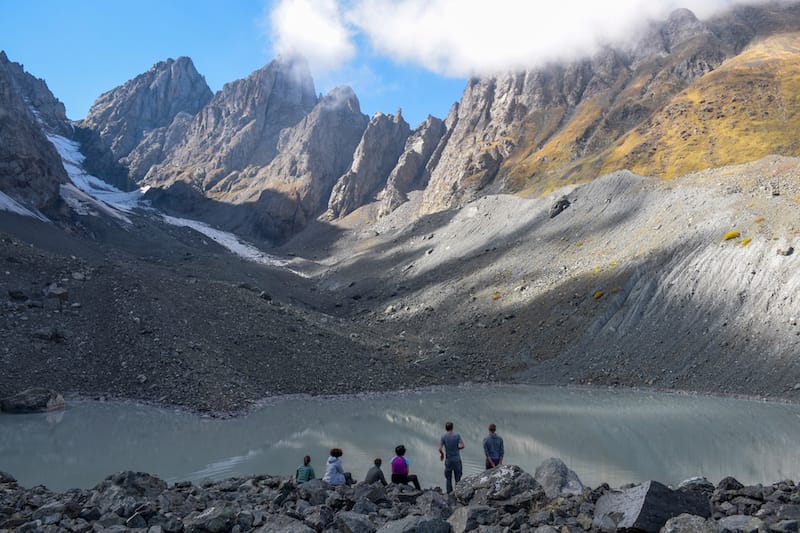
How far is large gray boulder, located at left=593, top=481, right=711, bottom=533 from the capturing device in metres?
8.95

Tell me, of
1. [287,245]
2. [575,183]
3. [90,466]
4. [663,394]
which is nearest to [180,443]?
[90,466]

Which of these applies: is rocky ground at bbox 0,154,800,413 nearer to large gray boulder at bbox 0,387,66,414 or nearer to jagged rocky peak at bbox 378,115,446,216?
large gray boulder at bbox 0,387,66,414

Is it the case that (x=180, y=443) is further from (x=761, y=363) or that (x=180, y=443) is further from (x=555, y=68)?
(x=555, y=68)

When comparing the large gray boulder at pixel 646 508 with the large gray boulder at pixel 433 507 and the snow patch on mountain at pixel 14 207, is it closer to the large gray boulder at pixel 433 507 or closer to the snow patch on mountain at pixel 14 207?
the large gray boulder at pixel 433 507

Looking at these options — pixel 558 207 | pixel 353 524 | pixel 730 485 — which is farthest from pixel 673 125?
pixel 353 524

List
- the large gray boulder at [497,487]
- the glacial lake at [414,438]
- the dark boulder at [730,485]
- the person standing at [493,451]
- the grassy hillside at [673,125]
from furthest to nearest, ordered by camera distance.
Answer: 1. the grassy hillside at [673,125]
2. the glacial lake at [414,438]
3. the person standing at [493,451]
4. the large gray boulder at [497,487]
5. the dark boulder at [730,485]

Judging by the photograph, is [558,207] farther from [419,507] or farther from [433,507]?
[433,507]

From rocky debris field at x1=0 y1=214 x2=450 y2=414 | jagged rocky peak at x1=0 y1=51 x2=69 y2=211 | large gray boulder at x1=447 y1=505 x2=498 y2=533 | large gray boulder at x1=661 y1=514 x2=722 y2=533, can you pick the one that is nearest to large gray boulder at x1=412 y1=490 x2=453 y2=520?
large gray boulder at x1=447 y1=505 x2=498 y2=533

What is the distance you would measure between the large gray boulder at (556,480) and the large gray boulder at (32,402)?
27.8 metres

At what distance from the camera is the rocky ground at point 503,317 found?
3678 cm

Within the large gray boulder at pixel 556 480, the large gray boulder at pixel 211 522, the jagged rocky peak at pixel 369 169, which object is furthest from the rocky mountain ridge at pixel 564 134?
the large gray boulder at pixel 211 522

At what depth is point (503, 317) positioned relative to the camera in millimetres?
58906

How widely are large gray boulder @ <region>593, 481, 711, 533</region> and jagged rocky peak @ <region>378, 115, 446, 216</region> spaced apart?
14994cm

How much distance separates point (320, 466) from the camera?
21.0 m
